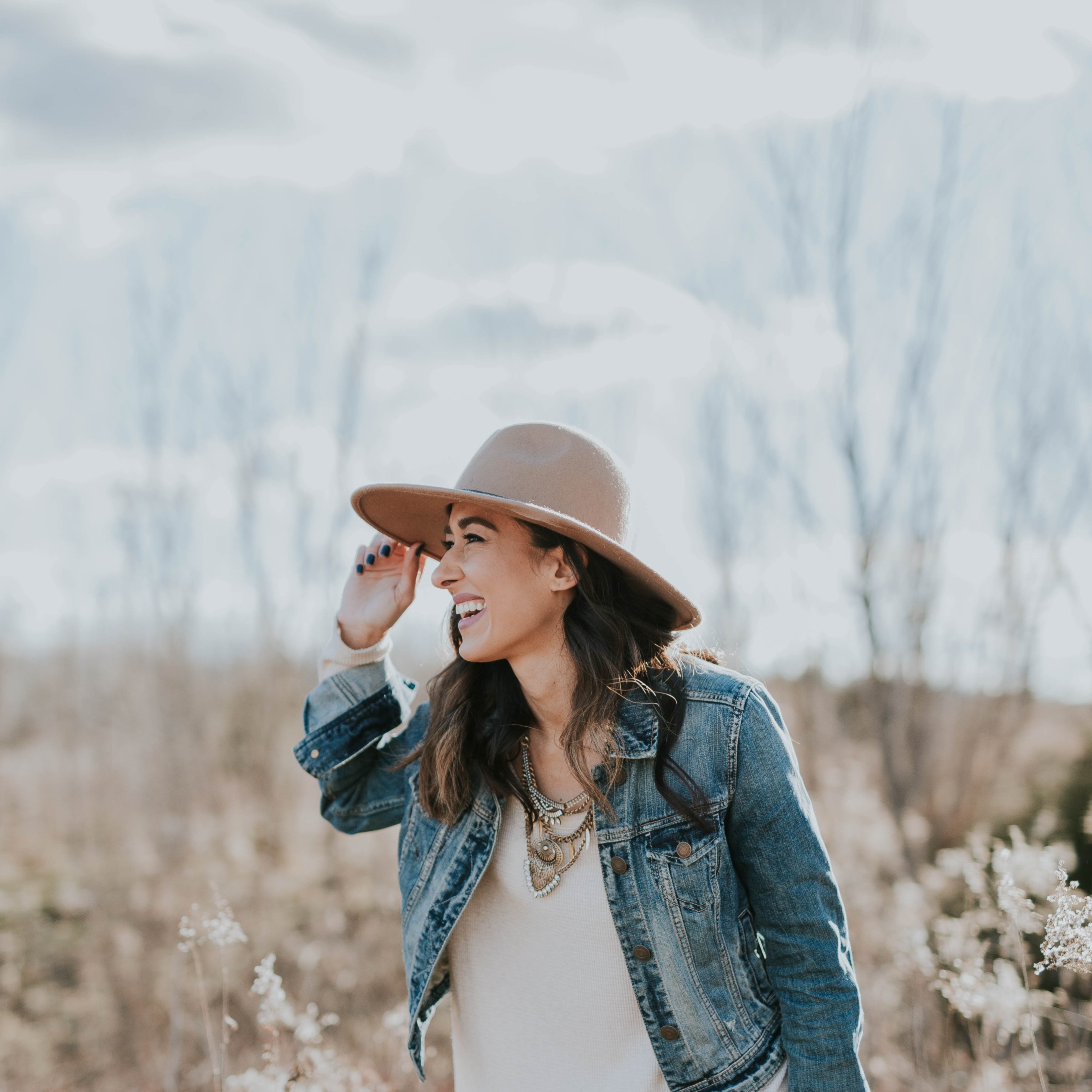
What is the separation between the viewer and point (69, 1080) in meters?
4.82

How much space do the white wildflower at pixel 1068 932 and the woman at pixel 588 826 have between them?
1.40ft

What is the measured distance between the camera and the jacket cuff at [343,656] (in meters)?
2.23

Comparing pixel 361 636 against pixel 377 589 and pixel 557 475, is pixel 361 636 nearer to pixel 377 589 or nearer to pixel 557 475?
pixel 377 589

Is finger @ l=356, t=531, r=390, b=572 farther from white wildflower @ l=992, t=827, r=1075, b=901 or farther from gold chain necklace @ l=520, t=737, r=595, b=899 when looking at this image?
white wildflower @ l=992, t=827, r=1075, b=901

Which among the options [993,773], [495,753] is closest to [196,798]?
[993,773]

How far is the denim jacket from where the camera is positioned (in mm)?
1671

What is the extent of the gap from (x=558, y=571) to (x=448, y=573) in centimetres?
23

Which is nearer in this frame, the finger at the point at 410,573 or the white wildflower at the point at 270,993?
the white wildflower at the point at 270,993

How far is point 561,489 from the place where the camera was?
6.20 ft

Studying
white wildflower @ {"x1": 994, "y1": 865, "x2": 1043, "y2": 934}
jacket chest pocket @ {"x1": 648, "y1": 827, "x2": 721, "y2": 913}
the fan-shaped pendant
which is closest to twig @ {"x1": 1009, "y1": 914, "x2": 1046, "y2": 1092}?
white wildflower @ {"x1": 994, "y1": 865, "x2": 1043, "y2": 934}

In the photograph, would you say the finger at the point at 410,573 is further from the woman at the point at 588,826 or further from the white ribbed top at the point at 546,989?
Result: the white ribbed top at the point at 546,989

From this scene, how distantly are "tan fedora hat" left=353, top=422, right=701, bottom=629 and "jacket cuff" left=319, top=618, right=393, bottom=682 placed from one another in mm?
427

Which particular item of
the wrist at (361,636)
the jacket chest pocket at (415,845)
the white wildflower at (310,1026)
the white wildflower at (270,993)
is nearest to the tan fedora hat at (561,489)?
the wrist at (361,636)

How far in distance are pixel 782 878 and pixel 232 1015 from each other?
466cm
